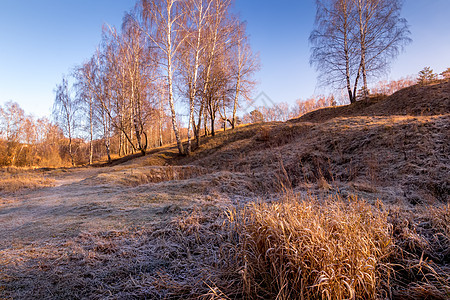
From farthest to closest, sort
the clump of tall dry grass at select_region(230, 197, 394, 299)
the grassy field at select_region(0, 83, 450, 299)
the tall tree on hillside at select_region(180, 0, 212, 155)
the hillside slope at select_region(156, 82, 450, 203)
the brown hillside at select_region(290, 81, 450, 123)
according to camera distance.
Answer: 1. the tall tree on hillside at select_region(180, 0, 212, 155)
2. the brown hillside at select_region(290, 81, 450, 123)
3. the hillside slope at select_region(156, 82, 450, 203)
4. the grassy field at select_region(0, 83, 450, 299)
5. the clump of tall dry grass at select_region(230, 197, 394, 299)

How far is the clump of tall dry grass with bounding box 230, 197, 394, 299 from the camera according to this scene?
1.33 metres

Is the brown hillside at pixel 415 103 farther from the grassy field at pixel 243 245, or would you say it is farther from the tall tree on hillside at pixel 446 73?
the grassy field at pixel 243 245

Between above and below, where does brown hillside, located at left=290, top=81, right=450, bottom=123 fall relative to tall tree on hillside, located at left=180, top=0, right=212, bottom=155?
below

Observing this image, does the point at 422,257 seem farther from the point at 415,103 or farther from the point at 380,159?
the point at 415,103


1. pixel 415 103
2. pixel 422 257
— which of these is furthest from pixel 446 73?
pixel 422 257

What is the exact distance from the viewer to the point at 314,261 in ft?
4.65

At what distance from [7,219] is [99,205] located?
5.01 feet

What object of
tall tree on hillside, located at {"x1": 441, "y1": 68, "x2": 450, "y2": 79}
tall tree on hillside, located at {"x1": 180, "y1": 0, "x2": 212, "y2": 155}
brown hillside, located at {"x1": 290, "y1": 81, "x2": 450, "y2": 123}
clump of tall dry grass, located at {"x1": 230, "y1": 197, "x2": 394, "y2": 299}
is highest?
tall tree on hillside, located at {"x1": 180, "y1": 0, "x2": 212, "y2": 155}

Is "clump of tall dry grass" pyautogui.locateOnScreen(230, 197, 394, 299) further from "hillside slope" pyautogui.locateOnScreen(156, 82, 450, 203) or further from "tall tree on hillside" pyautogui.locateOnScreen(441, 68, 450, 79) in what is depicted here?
"tall tree on hillside" pyautogui.locateOnScreen(441, 68, 450, 79)

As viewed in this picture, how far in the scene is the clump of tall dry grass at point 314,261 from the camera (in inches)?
52.2

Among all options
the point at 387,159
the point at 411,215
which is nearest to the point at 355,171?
the point at 387,159

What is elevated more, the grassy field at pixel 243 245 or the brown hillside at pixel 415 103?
the brown hillside at pixel 415 103

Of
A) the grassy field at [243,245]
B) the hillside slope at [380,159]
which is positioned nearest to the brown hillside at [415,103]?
the hillside slope at [380,159]

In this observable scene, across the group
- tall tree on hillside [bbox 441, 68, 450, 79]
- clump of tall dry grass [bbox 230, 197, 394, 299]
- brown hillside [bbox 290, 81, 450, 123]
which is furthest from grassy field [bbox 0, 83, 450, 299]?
tall tree on hillside [bbox 441, 68, 450, 79]
